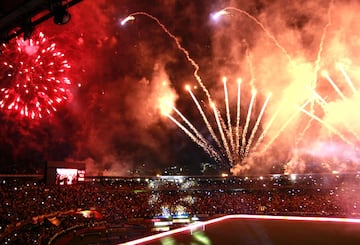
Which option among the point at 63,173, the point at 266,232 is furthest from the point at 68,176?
the point at 266,232

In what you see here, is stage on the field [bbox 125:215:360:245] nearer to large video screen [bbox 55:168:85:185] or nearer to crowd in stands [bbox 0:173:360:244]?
crowd in stands [bbox 0:173:360:244]

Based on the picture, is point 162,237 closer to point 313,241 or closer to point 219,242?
point 219,242

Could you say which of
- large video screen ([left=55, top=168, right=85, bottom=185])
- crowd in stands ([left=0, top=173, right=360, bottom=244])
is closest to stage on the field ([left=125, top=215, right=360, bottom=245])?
crowd in stands ([left=0, top=173, right=360, bottom=244])

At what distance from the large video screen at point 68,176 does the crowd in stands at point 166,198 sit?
0.78 metres

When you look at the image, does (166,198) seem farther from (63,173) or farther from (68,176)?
(63,173)

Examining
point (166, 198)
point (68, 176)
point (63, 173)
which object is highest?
point (63, 173)

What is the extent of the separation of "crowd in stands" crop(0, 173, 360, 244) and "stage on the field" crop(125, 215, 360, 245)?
6193 millimetres

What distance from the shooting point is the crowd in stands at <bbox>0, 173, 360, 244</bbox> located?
32500mm

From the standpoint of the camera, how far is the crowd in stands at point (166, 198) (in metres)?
32.5

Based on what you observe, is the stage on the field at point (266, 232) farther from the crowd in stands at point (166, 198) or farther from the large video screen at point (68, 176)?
the large video screen at point (68, 176)

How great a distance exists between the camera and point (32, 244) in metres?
23.4

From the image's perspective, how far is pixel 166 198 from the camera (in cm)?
4962

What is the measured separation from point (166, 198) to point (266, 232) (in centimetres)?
2508

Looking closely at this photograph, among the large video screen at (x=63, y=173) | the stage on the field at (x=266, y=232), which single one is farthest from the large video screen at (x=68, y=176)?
the stage on the field at (x=266, y=232)
